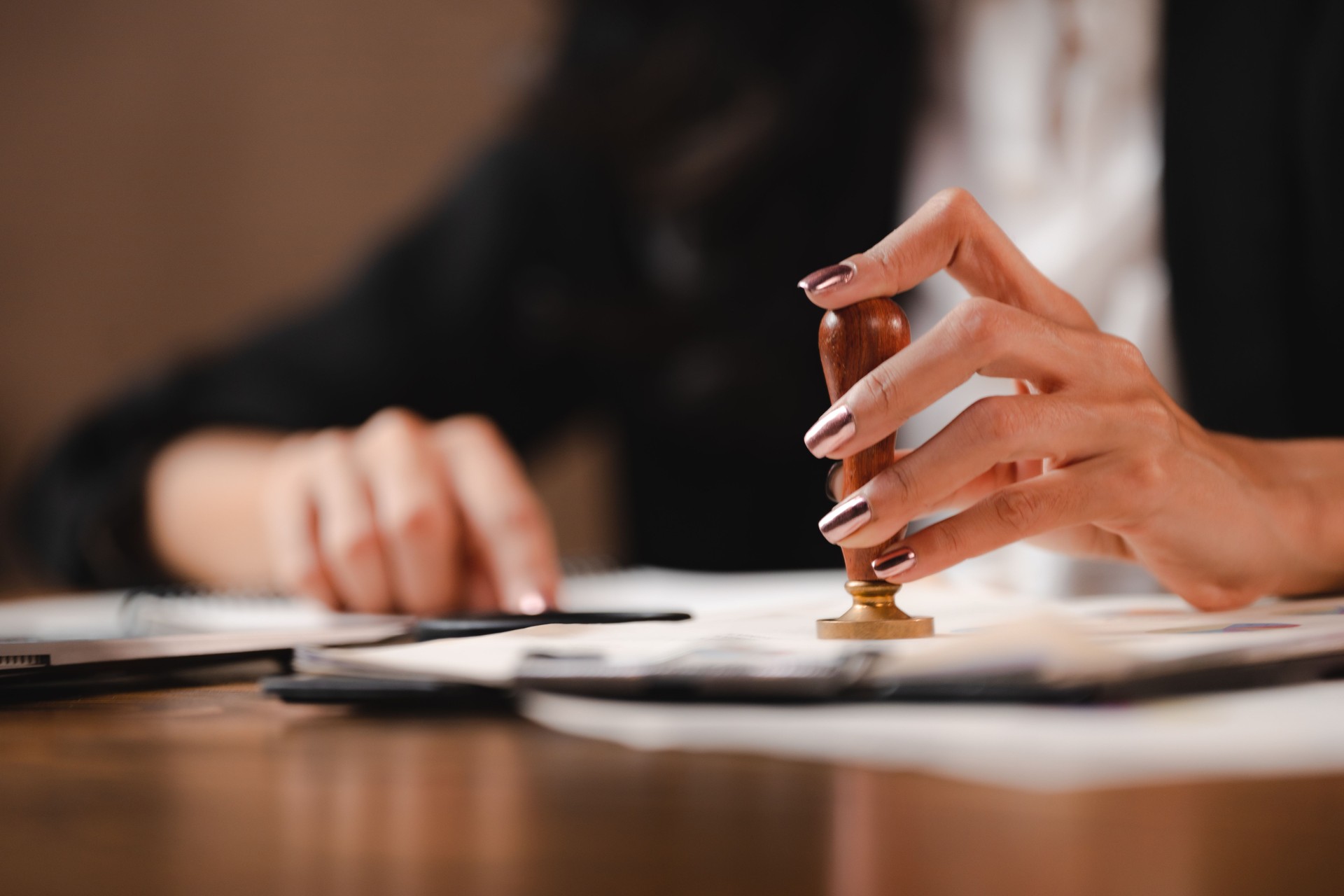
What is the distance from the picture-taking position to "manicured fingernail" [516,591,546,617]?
0.50 meters

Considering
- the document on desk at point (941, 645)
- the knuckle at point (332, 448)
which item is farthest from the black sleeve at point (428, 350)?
the document on desk at point (941, 645)

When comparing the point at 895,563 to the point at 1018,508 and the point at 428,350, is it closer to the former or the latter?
the point at 1018,508

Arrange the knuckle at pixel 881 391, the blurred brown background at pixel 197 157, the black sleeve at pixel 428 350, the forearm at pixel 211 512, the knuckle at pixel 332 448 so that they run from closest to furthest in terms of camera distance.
A: the knuckle at pixel 881 391
the knuckle at pixel 332 448
the forearm at pixel 211 512
the black sleeve at pixel 428 350
the blurred brown background at pixel 197 157

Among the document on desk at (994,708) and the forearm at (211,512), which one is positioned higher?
the forearm at (211,512)

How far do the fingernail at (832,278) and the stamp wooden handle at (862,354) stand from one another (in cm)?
1

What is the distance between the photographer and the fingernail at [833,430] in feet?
1.01

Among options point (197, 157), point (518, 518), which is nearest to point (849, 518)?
point (518, 518)

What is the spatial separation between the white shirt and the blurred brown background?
3.42 feet

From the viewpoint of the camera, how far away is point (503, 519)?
23.0 inches

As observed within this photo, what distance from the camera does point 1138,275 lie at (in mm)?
869

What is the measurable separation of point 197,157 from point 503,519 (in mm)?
1629

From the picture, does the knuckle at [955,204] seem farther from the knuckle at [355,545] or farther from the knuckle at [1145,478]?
the knuckle at [355,545]

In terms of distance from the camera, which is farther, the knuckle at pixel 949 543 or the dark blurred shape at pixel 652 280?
the dark blurred shape at pixel 652 280

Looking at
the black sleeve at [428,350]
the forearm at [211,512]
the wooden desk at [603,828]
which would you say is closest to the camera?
the wooden desk at [603,828]
